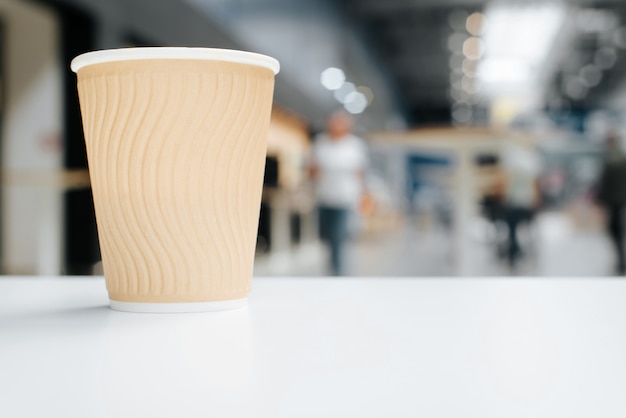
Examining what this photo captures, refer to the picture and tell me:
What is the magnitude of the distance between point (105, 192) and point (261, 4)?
7.02m

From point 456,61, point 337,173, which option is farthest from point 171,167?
point 456,61

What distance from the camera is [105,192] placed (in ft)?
1.61

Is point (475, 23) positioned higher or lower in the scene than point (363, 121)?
higher

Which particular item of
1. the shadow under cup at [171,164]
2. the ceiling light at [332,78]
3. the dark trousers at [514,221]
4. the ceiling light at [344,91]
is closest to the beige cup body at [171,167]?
the shadow under cup at [171,164]

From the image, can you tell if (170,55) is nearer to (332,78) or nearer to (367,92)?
(332,78)

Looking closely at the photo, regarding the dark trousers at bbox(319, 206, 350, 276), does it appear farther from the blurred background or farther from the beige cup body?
the beige cup body

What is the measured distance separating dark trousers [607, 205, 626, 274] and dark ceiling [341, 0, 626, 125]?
5993 mm

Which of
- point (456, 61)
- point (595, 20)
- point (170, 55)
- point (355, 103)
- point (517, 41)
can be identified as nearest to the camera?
point (170, 55)

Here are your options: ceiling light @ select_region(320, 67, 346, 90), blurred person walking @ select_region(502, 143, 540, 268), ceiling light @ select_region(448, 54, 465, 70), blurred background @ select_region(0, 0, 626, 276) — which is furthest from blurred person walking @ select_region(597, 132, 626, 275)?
ceiling light @ select_region(448, 54, 465, 70)

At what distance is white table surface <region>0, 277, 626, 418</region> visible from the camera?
9.8 inches

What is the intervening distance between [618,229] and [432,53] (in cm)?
1076

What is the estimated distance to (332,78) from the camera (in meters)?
10.7

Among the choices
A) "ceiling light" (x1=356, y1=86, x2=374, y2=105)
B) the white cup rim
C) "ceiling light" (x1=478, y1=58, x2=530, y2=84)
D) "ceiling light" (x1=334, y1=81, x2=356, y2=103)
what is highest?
"ceiling light" (x1=478, y1=58, x2=530, y2=84)

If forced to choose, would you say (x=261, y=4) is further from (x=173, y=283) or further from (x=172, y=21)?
(x=173, y=283)
